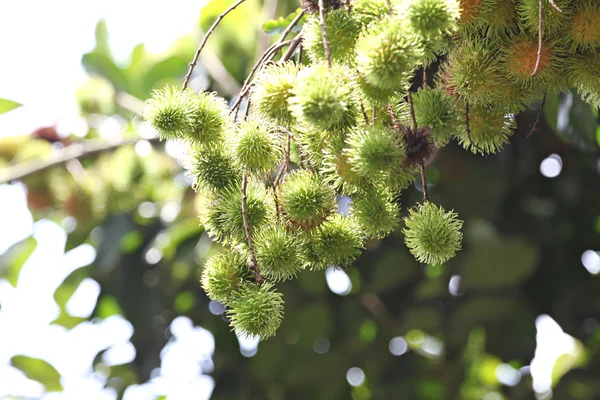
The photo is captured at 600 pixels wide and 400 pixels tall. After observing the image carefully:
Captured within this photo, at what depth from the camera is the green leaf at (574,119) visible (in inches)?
71.8

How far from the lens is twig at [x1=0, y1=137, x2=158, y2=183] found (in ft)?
8.35

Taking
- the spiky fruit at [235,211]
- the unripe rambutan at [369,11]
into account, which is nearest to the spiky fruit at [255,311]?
the spiky fruit at [235,211]

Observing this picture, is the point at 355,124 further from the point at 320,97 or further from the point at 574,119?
the point at 574,119

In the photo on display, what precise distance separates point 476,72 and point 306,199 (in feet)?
1.14

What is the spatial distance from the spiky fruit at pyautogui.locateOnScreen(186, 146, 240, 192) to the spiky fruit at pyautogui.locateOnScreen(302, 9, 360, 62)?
0.78 feet

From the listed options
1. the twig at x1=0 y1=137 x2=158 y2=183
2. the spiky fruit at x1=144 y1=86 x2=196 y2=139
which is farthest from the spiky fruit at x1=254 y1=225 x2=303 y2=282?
the twig at x1=0 y1=137 x2=158 y2=183

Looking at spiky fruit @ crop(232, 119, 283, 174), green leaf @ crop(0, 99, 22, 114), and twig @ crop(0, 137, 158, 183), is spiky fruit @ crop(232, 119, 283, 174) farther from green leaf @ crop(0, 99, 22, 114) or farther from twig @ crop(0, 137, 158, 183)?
green leaf @ crop(0, 99, 22, 114)

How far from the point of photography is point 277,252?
3.58 ft

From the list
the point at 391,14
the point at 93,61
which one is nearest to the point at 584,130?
the point at 391,14

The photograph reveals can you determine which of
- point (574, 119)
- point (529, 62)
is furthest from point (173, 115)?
point (574, 119)

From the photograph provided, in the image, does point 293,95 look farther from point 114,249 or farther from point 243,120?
Answer: point 114,249

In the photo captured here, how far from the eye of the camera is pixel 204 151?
1148mm

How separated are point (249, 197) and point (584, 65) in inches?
23.5

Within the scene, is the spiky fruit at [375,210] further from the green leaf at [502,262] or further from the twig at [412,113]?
the green leaf at [502,262]
